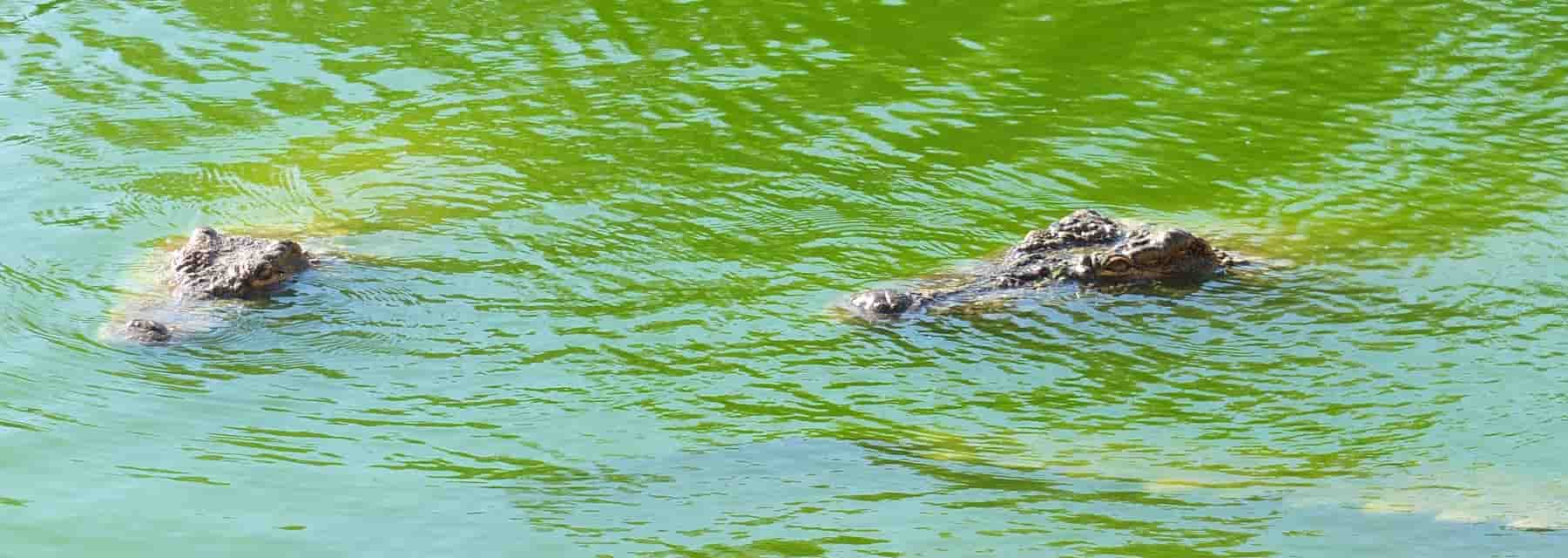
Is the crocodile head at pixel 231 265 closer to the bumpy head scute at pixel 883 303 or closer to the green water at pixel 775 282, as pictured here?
the green water at pixel 775 282

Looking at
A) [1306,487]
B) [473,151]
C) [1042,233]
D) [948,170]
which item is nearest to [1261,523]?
[1306,487]

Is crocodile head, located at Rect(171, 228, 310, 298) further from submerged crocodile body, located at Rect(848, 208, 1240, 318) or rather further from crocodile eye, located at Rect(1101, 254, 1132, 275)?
crocodile eye, located at Rect(1101, 254, 1132, 275)

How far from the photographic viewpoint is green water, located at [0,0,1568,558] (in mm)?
6395

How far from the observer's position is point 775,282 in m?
8.38

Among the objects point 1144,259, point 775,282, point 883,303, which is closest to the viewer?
point 883,303

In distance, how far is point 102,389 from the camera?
23.9 feet

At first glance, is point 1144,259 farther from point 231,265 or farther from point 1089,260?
point 231,265

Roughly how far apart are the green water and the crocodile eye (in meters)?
0.16

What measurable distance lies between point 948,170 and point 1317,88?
2634 mm

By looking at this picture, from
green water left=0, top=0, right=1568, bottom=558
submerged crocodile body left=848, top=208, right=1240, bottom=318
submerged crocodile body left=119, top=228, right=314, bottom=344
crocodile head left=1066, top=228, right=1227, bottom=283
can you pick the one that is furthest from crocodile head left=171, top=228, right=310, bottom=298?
crocodile head left=1066, top=228, right=1227, bottom=283

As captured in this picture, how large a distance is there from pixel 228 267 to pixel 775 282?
2379mm

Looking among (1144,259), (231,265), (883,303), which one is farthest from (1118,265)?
(231,265)

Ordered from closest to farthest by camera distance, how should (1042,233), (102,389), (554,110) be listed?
1. (102,389)
2. (1042,233)
3. (554,110)

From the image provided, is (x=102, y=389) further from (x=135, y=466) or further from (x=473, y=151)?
(x=473, y=151)
